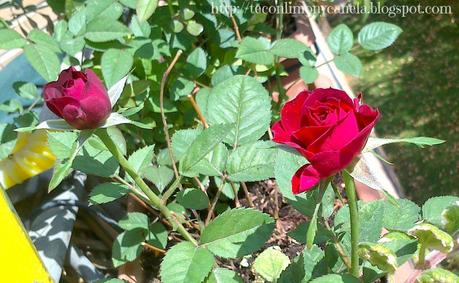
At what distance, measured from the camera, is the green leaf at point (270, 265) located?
0.68 meters

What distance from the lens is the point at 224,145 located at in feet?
2.61

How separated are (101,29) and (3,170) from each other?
299 millimetres

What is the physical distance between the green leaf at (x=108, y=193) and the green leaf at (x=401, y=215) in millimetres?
307

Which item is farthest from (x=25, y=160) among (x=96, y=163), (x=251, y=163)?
(x=251, y=163)

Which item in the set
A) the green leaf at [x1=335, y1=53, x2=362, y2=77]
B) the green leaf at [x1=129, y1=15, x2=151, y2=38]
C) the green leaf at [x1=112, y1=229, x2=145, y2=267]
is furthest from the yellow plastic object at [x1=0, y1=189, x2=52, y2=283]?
the green leaf at [x1=335, y1=53, x2=362, y2=77]

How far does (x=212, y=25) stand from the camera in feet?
3.94

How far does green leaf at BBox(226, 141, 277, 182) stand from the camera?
0.76 metres

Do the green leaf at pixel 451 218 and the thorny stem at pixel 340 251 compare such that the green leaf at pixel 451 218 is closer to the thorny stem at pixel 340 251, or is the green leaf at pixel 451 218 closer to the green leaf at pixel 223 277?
the thorny stem at pixel 340 251

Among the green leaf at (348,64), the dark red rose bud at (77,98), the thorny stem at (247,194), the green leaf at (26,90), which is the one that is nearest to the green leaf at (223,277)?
the dark red rose bud at (77,98)

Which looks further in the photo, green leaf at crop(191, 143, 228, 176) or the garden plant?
green leaf at crop(191, 143, 228, 176)

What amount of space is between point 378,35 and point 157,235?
52 cm

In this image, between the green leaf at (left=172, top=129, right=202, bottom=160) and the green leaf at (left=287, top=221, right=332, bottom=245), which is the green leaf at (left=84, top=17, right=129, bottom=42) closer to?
the green leaf at (left=172, top=129, right=202, bottom=160)

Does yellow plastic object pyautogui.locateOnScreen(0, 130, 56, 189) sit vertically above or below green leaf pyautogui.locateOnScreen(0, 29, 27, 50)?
below

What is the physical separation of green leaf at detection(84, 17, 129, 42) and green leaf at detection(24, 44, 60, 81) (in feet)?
0.24
